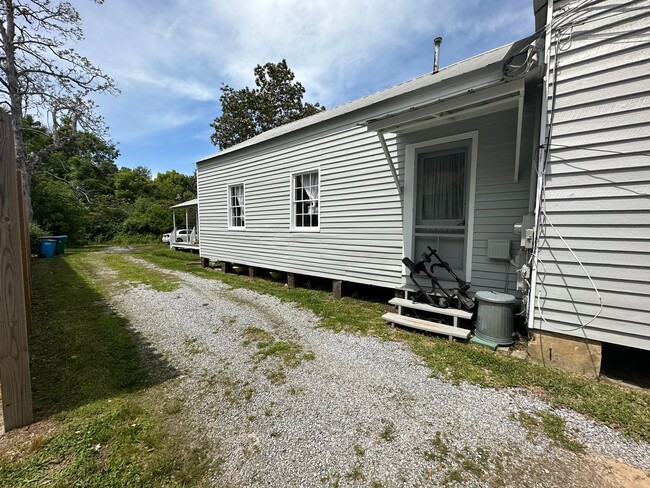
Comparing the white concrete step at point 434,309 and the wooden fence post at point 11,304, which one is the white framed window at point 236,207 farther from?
the wooden fence post at point 11,304

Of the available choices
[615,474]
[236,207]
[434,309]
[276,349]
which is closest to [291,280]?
[236,207]

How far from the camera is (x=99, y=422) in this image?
6.68ft

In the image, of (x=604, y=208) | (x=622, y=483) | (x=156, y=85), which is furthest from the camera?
(x=156, y=85)

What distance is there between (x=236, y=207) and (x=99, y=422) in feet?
21.6

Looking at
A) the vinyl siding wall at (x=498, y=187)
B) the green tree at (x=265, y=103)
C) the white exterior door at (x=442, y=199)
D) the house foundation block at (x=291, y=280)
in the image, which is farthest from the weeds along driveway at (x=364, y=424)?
the green tree at (x=265, y=103)

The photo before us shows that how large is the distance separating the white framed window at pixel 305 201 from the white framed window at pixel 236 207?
2.22m

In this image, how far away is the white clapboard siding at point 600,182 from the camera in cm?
238

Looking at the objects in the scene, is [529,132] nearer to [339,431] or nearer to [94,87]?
[339,431]

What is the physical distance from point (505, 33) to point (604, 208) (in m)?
4.83

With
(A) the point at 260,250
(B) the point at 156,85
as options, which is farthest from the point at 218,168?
(B) the point at 156,85

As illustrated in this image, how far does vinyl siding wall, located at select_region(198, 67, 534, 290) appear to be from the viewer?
11.9 ft

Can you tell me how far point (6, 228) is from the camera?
1.90 meters

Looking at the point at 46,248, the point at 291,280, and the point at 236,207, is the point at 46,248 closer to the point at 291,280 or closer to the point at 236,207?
the point at 236,207

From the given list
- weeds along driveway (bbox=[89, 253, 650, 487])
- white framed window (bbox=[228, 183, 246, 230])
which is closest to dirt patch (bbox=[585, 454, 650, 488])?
weeds along driveway (bbox=[89, 253, 650, 487])
